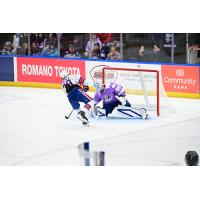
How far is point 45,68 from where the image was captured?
393 inches

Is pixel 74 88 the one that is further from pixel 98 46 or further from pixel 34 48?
pixel 98 46

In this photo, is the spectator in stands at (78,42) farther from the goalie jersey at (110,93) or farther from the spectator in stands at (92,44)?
the goalie jersey at (110,93)

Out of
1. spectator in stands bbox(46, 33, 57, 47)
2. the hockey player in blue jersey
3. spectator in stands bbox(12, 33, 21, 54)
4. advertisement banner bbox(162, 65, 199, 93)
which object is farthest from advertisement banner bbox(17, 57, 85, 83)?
advertisement banner bbox(162, 65, 199, 93)

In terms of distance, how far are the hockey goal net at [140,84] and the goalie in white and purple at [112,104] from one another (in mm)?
130

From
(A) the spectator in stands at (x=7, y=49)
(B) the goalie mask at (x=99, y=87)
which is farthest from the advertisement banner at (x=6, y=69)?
(B) the goalie mask at (x=99, y=87)

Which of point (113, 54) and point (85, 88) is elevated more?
point (113, 54)

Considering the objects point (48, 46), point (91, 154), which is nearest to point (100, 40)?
point (48, 46)

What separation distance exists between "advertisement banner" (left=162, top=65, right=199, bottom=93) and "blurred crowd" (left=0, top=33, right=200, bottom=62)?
0.16 metres

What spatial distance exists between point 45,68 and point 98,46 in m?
0.60

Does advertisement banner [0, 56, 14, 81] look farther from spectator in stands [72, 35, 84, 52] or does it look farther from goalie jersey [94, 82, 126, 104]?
goalie jersey [94, 82, 126, 104]

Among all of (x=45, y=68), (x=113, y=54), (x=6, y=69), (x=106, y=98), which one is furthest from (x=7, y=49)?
(x=113, y=54)

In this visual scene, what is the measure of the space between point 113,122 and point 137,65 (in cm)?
91

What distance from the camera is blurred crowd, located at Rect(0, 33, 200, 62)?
9.09 m

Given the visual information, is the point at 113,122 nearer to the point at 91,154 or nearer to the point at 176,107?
the point at 176,107
